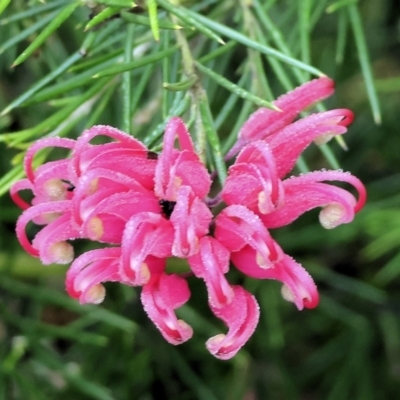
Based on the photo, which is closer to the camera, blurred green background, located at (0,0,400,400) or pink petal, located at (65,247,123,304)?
pink petal, located at (65,247,123,304)

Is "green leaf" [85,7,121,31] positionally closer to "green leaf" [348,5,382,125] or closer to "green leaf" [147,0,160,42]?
"green leaf" [147,0,160,42]

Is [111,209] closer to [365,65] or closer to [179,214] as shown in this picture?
[179,214]

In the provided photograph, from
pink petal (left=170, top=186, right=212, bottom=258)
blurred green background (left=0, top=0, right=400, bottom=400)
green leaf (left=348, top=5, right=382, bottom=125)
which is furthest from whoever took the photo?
blurred green background (left=0, top=0, right=400, bottom=400)

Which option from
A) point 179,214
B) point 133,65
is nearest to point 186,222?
point 179,214

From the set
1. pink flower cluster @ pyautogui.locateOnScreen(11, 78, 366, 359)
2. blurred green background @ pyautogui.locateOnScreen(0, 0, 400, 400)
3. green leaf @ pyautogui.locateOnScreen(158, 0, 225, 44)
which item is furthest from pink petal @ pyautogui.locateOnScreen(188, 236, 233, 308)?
blurred green background @ pyautogui.locateOnScreen(0, 0, 400, 400)

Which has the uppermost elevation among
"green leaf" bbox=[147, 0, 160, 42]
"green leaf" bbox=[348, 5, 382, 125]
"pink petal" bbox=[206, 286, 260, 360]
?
"green leaf" bbox=[147, 0, 160, 42]

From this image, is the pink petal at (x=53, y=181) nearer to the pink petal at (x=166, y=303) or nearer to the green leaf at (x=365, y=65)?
the pink petal at (x=166, y=303)

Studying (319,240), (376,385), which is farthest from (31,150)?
(376,385)

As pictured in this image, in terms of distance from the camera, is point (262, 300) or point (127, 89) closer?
point (127, 89)
